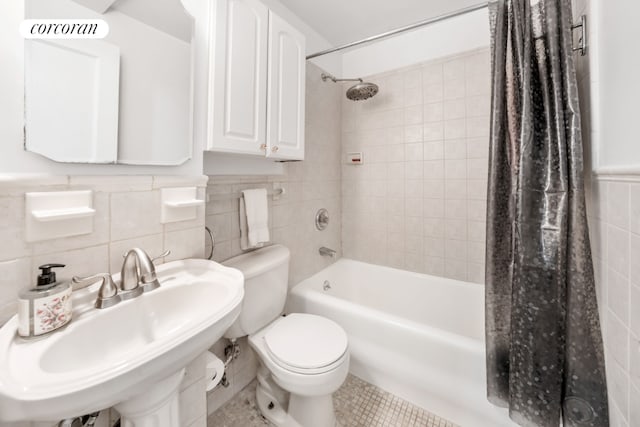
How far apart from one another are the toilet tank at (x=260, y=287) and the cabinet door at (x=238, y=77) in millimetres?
567

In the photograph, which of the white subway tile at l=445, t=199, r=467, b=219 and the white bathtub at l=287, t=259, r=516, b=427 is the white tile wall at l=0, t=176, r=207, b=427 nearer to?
the white bathtub at l=287, t=259, r=516, b=427

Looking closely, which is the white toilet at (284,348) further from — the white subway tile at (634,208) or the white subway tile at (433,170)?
the white subway tile at (433,170)

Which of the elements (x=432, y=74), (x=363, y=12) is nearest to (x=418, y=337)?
(x=432, y=74)

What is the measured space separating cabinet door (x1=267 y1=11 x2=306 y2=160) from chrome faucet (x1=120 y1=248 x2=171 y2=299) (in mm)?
720

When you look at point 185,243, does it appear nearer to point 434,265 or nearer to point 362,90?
point 362,90

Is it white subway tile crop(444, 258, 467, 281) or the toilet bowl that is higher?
white subway tile crop(444, 258, 467, 281)

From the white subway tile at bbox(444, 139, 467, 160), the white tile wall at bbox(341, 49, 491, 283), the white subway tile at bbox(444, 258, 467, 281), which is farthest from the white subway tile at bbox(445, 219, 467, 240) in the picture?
the white subway tile at bbox(444, 139, 467, 160)

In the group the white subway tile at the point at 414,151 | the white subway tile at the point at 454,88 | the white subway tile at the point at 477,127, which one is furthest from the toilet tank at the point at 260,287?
the white subway tile at the point at 454,88

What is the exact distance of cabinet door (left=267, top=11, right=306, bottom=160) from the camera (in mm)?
1260

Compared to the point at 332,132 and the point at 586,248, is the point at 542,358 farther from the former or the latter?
the point at 332,132

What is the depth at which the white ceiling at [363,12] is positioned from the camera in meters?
1.71

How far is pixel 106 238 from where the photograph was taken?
2.52 ft

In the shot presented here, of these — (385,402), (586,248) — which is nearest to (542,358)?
(586,248)

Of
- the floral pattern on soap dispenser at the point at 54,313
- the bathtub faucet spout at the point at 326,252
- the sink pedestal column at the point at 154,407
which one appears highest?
the floral pattern on soap dispenser at the point at 54,313
